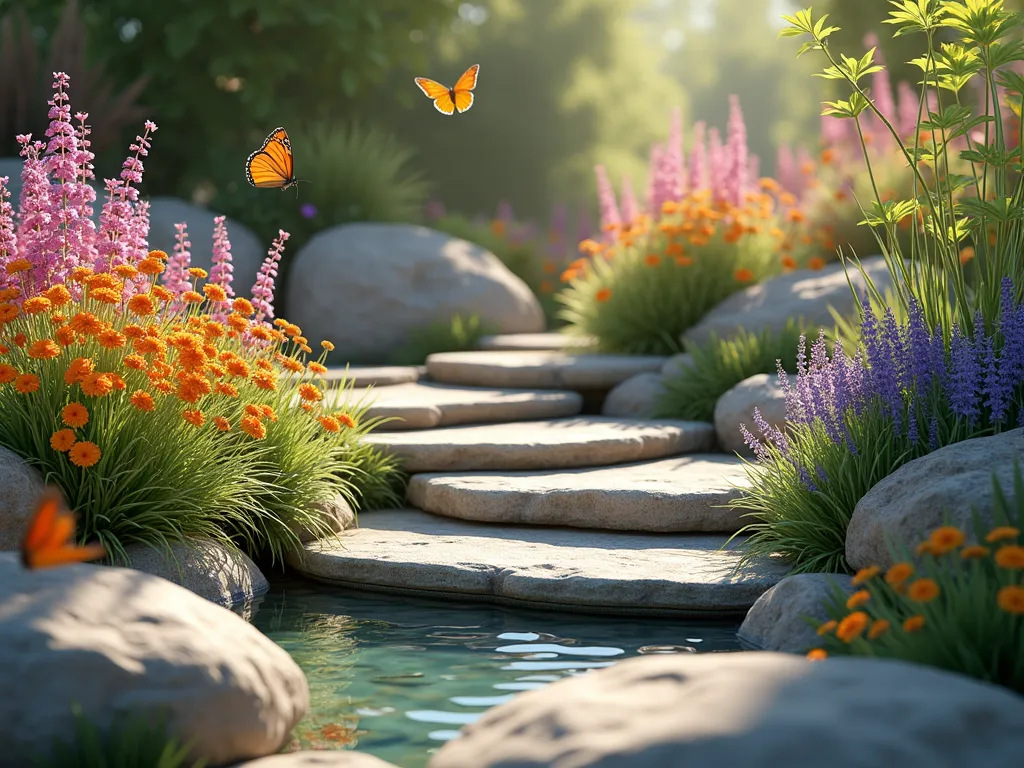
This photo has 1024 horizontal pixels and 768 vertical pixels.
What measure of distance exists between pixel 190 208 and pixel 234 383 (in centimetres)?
572

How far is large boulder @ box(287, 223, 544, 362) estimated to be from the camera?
32.9 ft

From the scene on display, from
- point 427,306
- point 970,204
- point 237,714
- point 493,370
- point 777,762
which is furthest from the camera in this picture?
point 427,306

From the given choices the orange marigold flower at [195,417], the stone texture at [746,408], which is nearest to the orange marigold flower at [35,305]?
the orange marigold flower at [195,417]

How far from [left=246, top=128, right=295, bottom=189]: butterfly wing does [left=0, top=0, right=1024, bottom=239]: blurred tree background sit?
13.9 ft

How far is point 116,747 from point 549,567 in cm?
236

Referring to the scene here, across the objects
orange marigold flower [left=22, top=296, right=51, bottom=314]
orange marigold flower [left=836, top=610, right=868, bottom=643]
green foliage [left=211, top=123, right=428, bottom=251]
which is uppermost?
green foliage [left=211, top=123, right=428, bottom=251]

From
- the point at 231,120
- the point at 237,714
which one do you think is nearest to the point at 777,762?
the point at 237,714

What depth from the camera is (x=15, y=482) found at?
14.7 ft

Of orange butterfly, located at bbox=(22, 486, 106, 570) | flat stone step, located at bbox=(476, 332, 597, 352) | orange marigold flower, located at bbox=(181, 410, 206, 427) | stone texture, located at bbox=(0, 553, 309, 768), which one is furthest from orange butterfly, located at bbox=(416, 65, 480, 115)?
orange butterfly, located at bbox=(22, 486, 106, 570)

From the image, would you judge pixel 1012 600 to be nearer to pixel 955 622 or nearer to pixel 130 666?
pixel 955 622

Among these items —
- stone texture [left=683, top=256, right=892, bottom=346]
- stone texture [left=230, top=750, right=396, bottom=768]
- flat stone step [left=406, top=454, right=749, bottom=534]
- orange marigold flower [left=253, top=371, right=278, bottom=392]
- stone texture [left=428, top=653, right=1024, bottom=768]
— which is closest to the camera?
stone texture [left=428, top=653, right=1024, bottom=768]

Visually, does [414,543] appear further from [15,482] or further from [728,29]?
[728,29]

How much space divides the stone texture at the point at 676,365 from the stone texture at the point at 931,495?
3496 millimetres

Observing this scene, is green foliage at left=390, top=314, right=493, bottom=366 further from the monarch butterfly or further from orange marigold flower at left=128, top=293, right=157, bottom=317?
orange marigold flower at left=128, top=293, right=157, bottom=317
